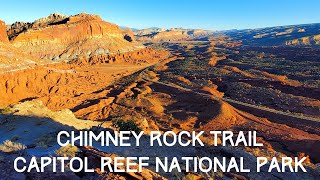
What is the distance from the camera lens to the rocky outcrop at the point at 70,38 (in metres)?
73.1

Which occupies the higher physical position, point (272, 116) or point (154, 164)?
point (154, 164)

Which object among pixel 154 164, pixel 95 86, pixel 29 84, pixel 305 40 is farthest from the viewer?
pixel 305 40

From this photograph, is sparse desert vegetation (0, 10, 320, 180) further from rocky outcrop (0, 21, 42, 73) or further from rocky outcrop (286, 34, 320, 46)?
rocky outcrop (286, 34, 320, 46)

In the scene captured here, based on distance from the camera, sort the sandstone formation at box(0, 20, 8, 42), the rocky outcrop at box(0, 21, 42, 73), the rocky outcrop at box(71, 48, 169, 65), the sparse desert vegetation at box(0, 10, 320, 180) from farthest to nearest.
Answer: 1. the rocky outcrop at box(71, 48, 169, 65)
2. the sandstone formation at box(0, 20, 8, 42)
3. the rocky outcrop at box(0, 21, 42, 73)
4. the sparse desert vegetation at box(0, 10, 320, 180)

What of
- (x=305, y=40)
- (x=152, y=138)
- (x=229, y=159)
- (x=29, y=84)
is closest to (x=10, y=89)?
(x=29, y=84)

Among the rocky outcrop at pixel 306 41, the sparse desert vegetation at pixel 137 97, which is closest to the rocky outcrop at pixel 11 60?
the sparse desert vegetation at pixel 137 97

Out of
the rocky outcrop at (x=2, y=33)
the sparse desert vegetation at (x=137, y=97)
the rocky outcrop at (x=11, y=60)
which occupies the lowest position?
the sparse desert vegetation at (x=137, y=97)

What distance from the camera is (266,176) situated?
55.5 ft

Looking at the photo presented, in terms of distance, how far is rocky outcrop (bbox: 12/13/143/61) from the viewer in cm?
7306

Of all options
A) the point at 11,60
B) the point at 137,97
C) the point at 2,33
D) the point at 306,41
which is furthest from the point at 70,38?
the point at 306,41

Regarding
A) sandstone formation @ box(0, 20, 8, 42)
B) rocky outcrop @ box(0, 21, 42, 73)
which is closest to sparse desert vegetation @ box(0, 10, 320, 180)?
rocky outcrop @ box(0, 21, 42, 73)

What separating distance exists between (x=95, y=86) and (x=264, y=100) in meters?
27.2

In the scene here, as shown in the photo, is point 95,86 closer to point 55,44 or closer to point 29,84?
point 29,84

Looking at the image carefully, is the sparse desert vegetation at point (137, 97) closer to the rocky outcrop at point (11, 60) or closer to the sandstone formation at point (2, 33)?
the rocky outcrop at point (11, 60)
